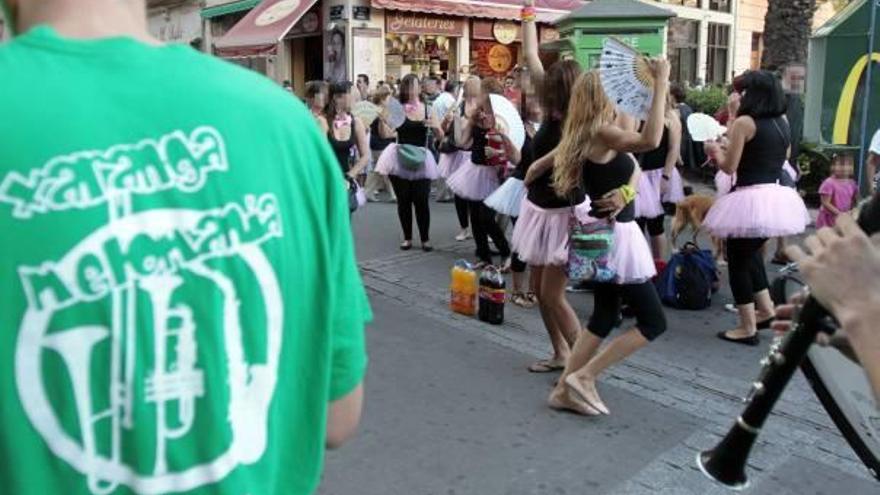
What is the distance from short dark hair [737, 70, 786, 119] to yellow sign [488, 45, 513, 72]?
19.6 metres

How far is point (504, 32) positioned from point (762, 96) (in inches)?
784

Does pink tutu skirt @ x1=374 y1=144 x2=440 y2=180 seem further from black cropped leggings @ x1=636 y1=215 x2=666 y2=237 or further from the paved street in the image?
the paved street

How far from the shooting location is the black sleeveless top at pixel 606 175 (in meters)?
4.36

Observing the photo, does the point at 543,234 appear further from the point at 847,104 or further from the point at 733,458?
the point at 847,104

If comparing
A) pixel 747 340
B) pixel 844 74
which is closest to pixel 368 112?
pixel 844 74

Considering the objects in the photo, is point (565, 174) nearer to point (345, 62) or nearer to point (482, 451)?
point (482, 451)

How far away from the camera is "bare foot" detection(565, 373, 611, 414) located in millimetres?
4336

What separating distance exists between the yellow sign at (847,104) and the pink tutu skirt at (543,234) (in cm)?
470

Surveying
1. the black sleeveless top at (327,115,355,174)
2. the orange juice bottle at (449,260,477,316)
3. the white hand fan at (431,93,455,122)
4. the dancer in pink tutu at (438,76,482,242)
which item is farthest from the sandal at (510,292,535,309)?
the white hand fan at (431,93,455,122)

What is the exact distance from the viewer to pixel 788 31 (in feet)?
39.5

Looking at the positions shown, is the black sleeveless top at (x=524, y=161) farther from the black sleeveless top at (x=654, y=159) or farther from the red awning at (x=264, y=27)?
the red awning at (x=264, y=27)

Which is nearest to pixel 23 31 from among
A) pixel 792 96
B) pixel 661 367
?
pixel 661 367

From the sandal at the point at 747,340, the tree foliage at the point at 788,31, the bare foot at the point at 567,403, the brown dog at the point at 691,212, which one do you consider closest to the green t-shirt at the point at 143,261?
the bare foot at the point at 567,403

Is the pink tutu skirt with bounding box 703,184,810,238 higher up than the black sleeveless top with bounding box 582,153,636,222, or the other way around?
the black sleeveless top with bounding box 582,153,636,222
